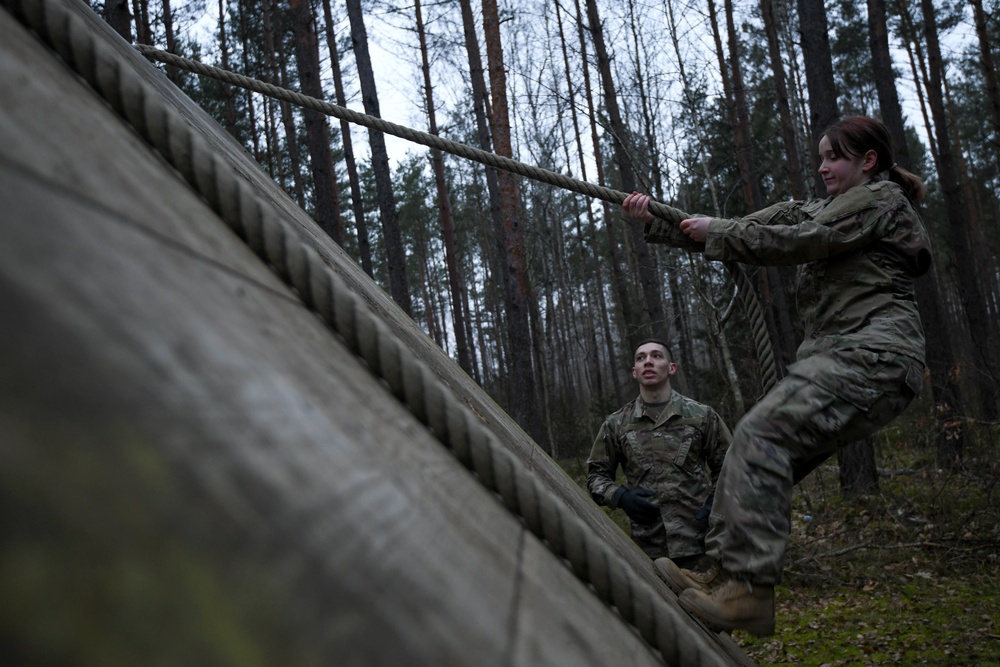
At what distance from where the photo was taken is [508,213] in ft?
40.6

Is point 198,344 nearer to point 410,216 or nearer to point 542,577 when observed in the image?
point 542,577

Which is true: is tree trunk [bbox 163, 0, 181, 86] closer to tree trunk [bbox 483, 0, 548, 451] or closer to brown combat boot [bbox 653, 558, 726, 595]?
tree trunk [bbox 483, 0, 548, 451]

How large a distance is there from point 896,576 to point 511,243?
7.20 m

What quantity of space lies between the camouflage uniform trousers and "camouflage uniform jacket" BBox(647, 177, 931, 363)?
0.10m

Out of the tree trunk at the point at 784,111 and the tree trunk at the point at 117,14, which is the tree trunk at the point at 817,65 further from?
the tree trunk at the point at 117,14

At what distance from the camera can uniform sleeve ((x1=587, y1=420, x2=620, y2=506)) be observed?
4305mm

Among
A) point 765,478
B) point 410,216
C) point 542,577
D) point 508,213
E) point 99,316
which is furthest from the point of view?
point 410,216

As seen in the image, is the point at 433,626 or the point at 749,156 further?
the point at 749,156

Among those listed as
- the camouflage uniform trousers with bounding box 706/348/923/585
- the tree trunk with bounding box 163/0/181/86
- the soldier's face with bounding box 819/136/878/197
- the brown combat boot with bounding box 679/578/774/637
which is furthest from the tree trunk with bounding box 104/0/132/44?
the tree trunk with bounding box 163/0/181/86

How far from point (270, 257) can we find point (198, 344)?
409 millimetres

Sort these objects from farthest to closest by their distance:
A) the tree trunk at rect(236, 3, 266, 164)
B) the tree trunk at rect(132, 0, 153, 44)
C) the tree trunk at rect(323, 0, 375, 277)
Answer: the tree trunk at rect(236, 3, 266, 164)
the tree trunk at rect(323, 0, 375, 277)
the tree trunk at rect(132, 0, 153, 44)

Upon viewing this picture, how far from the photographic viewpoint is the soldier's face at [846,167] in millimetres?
2541

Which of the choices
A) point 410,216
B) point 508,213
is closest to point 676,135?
point 508,213

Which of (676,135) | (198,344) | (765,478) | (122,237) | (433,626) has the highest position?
(676,135)
